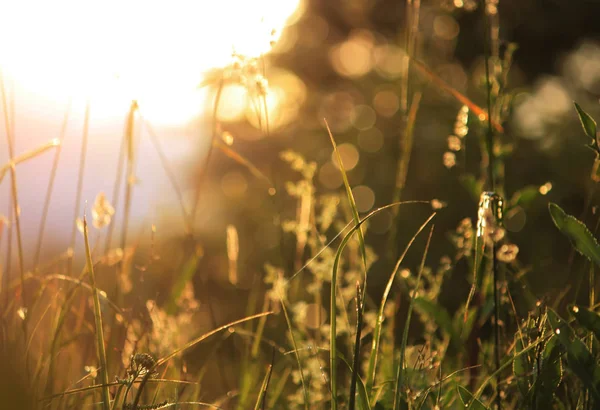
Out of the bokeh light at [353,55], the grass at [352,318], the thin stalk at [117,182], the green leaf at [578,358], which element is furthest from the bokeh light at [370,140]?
the green leaf at [578,358]

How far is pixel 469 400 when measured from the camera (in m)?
0.92

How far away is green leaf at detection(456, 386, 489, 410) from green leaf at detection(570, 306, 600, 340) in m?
0.17

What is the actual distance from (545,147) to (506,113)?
3.23 m

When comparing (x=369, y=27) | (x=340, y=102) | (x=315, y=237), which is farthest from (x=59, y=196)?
(x=369, y=27)

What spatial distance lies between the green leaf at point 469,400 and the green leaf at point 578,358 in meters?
Result: 0.13

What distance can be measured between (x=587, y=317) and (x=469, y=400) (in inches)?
8.1

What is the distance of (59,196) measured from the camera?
1.40 meters

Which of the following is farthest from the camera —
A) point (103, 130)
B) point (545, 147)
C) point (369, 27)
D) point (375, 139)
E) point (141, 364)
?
point (369, 27)

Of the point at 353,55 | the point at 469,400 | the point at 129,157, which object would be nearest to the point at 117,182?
the point at 129,157

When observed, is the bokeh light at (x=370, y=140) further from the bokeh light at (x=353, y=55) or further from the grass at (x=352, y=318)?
the grass at (x=352, y=318)

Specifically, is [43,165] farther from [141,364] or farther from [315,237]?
[141,364]

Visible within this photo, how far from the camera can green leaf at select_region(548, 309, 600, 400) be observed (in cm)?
83

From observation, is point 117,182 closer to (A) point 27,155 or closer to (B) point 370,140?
(A) point 27,155

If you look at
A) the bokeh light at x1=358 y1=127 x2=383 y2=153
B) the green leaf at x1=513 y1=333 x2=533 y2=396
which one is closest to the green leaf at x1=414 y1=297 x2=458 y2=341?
the green leaf at x1=513 y1=333 x2=533 y2=396
